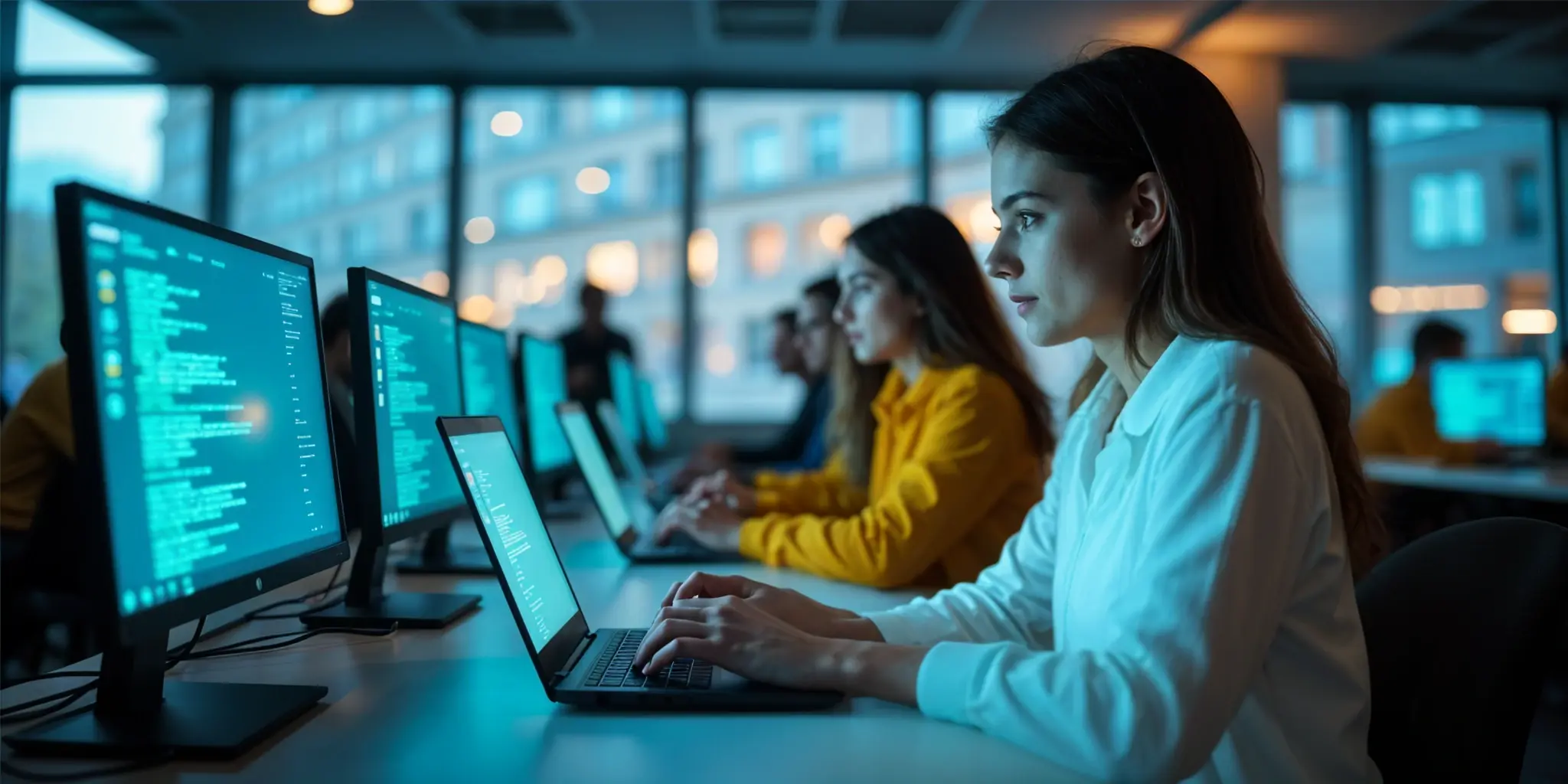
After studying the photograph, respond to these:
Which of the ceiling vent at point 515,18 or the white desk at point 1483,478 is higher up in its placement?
the ceiling vent at point 515,18

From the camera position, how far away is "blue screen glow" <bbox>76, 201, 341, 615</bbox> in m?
0.74

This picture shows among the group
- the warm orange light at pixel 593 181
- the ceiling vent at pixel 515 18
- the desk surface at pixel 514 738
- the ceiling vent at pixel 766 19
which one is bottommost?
the desk surface at pixel 514 738

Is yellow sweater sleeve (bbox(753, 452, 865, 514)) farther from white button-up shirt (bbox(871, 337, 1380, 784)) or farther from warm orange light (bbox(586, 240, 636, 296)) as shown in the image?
warm orange light (bbox(586, 240, 636, 296))

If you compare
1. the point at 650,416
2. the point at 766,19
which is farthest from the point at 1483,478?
the point at 766,19

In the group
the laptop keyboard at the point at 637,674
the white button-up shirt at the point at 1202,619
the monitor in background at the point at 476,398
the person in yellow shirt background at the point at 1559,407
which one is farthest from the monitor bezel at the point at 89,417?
the person in yellow shirt background at the point at 1559,407

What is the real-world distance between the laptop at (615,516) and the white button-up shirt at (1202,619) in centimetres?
95

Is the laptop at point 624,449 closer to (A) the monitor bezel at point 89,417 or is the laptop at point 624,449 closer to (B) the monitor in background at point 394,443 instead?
(B) the monitor in background at point 394,443

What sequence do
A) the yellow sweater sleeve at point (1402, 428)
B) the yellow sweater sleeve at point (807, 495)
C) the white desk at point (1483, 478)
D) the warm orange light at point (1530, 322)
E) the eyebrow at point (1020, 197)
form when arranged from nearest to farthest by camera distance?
the eyebrow at point (1020, 197)
the yellow sweater sleeve at point (807, 495)
the white desk at point (1483, 478)
the yellow sweater sleeve at point (1402, 428)
the warm orange light at point (1530, 322)

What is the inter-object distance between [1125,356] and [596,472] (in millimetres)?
1167

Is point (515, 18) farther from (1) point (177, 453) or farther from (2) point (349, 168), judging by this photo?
(1) point (177, 453)

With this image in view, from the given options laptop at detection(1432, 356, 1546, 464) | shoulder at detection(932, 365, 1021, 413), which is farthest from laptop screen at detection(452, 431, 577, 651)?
laptop at detection(1432, 356, 1546, 464)

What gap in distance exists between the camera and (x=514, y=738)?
2.83 feet

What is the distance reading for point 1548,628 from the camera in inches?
36.8

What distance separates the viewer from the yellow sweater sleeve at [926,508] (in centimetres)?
156
